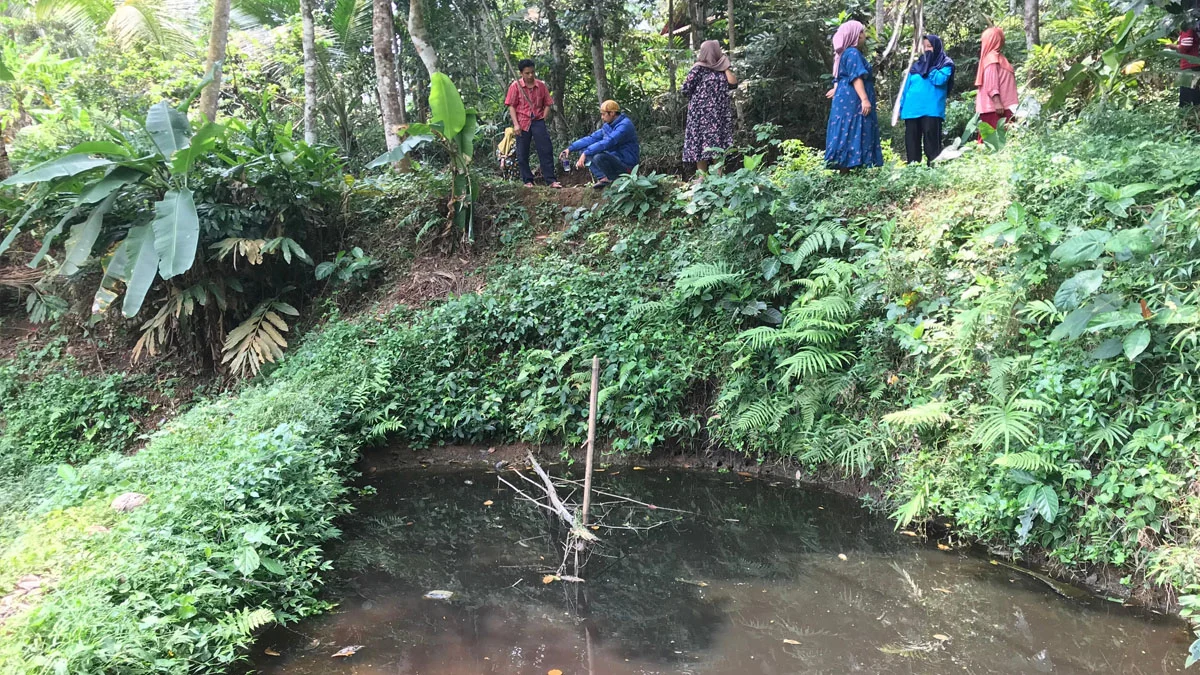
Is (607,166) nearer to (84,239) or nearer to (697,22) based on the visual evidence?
(697,22)

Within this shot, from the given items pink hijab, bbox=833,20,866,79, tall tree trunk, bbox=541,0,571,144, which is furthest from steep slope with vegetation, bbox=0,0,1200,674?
pink hijab, bbox=833,20,866,79

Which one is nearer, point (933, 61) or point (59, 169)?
point (59, 169)

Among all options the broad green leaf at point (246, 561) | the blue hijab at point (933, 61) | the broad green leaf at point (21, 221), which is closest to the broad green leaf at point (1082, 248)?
the blue hijab at point (933, 61)

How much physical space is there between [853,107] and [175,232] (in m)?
6.70

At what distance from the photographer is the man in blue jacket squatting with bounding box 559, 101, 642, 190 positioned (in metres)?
8.00

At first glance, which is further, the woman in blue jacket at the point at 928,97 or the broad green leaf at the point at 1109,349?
the woman in blue jacket at the point at 928,97

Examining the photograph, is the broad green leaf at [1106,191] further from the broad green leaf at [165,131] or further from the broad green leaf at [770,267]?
the broad green leaf at [165,131]

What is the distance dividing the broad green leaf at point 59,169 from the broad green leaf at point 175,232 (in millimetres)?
693

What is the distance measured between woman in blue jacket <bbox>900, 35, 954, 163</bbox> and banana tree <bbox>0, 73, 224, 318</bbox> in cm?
707

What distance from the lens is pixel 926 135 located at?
7273mm

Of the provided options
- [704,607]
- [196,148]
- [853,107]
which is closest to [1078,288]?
[704,607]

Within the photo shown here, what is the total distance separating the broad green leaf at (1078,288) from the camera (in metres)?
3.89

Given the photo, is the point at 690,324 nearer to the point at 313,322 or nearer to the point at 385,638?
the point at 385,638

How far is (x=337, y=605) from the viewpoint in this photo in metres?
3.95
